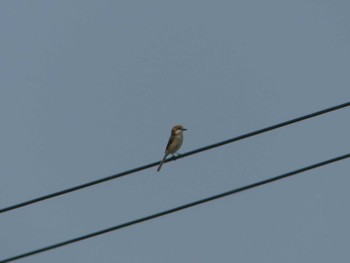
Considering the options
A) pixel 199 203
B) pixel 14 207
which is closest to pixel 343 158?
pixel 199 203

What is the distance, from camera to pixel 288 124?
57.1 ft

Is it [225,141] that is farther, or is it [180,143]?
[180,143]

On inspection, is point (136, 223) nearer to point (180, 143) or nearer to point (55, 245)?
point (55, 245)

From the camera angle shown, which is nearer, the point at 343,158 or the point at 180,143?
the point at 343,158

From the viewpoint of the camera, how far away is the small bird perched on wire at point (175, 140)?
25.1m

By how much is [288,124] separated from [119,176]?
101 inches

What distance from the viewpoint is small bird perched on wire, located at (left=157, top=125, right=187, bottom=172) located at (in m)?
25.1

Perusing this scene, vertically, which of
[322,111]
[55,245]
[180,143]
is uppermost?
[180,143]

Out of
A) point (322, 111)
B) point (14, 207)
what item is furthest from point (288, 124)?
point (14, 207)

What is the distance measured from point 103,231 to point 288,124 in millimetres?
3047

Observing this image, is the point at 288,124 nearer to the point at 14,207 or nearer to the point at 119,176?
the point at 119,176

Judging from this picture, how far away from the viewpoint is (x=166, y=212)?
17.0 meters

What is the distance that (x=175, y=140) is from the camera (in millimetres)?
25469

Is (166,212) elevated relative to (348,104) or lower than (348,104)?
lower
